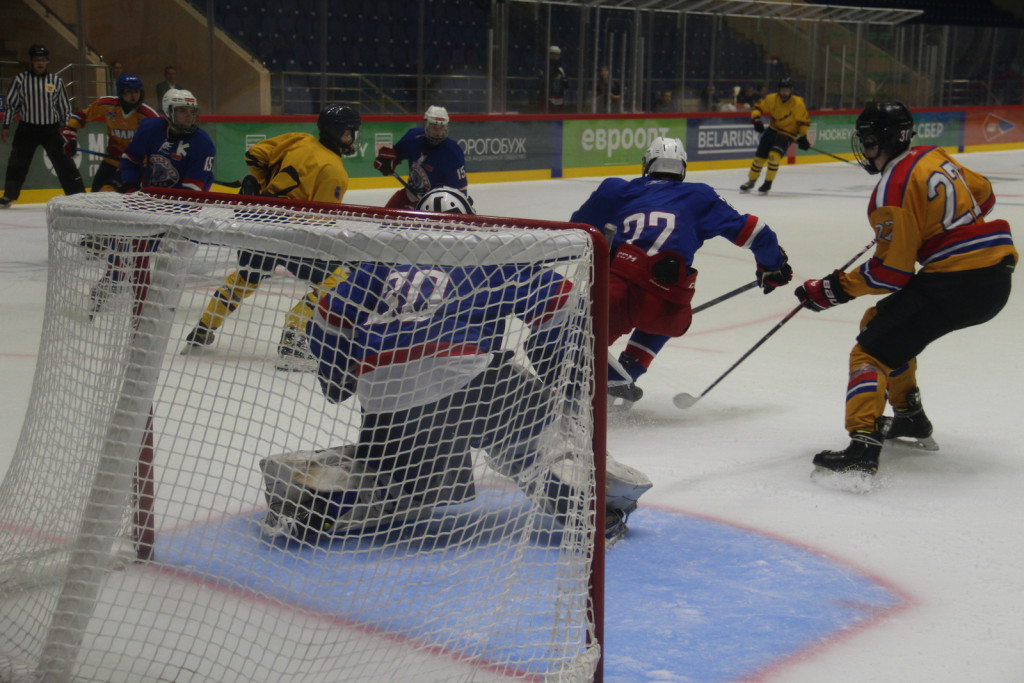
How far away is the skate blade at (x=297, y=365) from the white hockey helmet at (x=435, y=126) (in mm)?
4084

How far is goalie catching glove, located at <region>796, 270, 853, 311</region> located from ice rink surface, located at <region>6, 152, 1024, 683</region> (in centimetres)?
50

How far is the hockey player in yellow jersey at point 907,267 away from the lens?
3.07 metres

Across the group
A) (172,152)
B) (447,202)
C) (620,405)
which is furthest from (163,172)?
(447,202)

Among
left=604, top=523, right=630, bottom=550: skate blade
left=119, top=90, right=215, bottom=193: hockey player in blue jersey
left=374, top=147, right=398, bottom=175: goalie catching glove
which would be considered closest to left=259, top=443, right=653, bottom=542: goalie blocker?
left=604, top=523, right=630, bottom=550: skate blade

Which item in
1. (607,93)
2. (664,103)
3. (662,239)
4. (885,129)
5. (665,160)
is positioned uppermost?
(607,93)

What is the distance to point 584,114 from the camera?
13.5 metres

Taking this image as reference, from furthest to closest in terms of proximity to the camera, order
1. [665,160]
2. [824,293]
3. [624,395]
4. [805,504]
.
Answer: [624,395] < [665,160] < [824,293] < [805,504]

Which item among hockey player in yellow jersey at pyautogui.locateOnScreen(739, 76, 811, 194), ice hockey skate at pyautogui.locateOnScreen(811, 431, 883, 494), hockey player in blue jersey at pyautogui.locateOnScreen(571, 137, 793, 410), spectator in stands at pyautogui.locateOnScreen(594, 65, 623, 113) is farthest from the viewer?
spectator in stands at pyautogui.locateOnScreen(594, 65, 623, 113)

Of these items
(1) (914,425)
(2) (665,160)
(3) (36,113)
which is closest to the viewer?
(1) (914,425)

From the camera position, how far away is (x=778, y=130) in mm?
11938

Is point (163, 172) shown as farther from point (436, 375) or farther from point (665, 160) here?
point (436, 375)

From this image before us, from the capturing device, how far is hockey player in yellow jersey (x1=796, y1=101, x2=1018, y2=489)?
3.07 meters

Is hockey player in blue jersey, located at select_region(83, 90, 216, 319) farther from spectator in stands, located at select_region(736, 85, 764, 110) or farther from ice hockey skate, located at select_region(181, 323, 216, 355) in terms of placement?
spectator in stands, located at select_region(736, 85, 764, 110)

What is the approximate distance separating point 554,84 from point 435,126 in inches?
290
